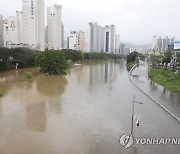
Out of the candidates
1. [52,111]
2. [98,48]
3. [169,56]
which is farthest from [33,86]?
[98,48]

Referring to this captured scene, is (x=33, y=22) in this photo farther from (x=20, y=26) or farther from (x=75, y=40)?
(x=75, y=40)

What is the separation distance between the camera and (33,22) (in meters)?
53.2

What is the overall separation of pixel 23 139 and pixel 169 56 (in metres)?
32.2

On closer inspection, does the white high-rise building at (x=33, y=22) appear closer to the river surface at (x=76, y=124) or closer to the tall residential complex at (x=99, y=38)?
the tall residential complex at (x=99, y=38)

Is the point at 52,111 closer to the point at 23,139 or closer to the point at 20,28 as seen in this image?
the point at 23,139

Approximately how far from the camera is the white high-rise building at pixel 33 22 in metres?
52.6

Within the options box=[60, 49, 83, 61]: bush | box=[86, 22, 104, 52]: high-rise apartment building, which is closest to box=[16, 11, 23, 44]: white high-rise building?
box=[60, 49, 83, 61]: bush

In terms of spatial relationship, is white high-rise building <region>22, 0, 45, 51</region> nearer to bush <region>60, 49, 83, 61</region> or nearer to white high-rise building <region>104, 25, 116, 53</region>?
bush <region>60, 49, 83, 61</region>

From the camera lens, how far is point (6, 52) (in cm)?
2911

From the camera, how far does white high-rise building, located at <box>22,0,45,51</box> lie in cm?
5259

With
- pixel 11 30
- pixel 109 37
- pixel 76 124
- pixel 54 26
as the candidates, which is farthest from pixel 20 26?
pixel 76 124

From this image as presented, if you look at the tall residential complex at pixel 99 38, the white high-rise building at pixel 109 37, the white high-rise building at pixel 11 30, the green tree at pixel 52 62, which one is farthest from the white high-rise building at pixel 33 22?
the white high-rise building at pixel 109 37

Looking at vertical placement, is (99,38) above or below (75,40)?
above

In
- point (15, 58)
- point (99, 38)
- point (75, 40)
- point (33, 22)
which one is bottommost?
point (15, 58)
